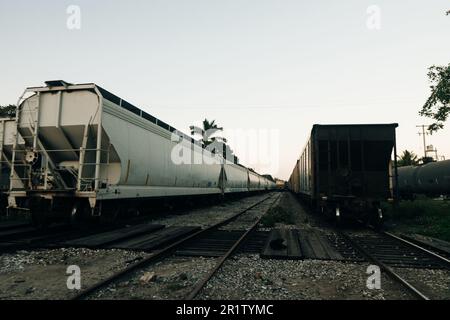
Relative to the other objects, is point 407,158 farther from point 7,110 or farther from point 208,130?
point 7,110

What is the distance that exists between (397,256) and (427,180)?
19818 mm

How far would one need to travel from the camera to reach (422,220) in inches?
477

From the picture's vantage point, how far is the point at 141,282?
4371 mm

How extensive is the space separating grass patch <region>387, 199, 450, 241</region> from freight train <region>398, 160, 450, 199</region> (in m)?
8.46

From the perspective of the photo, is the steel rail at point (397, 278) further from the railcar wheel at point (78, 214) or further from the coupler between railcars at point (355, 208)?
the railcar wheel at point (78, 214)

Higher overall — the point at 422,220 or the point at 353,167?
the point at 353,167

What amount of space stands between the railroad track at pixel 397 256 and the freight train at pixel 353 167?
4.74ft

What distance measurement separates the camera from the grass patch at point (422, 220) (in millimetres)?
9640

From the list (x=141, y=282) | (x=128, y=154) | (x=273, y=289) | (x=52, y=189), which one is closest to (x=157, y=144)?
→ (x=128, y=154)

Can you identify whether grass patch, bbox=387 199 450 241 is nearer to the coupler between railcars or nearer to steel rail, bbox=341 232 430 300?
the coupler between railcars

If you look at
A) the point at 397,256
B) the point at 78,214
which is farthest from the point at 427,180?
the point at 78,214

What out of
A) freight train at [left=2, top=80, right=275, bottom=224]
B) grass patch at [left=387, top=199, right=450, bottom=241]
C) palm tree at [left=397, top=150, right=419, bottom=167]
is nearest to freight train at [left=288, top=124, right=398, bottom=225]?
grass patch at [left=387, top=199, right=450, bottom=241]
